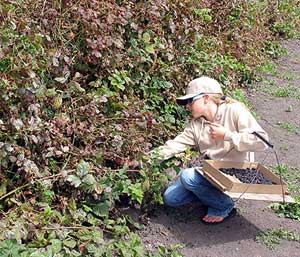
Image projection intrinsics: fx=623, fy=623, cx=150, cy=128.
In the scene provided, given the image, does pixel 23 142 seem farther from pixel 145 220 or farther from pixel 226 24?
pixel 226 24

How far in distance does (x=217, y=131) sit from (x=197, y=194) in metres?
0.51

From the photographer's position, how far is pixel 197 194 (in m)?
4.66

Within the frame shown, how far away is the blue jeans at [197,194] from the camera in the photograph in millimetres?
4594

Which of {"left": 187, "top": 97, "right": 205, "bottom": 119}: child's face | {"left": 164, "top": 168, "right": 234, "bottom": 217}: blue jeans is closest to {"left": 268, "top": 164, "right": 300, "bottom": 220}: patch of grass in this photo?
{"left": 164, "top": 168, "right": 234, "bottom": 217}: blue jeans

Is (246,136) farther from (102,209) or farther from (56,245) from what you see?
(56,245)

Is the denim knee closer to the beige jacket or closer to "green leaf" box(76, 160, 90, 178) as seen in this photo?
the beige jacket

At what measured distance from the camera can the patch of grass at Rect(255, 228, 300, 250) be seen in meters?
4.52

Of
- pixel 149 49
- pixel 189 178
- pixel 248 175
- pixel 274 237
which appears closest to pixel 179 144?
pixel 189 178

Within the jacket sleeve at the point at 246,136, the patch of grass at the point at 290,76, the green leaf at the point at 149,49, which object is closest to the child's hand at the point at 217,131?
the jacket sleeve at the point at 246,136

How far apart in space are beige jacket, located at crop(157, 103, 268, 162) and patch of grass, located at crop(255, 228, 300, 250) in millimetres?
567

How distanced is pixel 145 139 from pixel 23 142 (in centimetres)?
113

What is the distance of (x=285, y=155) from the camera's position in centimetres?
617

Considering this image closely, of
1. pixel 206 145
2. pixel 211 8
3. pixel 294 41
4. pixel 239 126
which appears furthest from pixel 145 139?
pixel 294 41

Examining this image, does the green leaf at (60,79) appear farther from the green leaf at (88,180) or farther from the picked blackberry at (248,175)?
the picked blackberry at (248,175)
